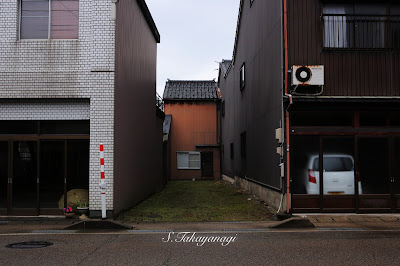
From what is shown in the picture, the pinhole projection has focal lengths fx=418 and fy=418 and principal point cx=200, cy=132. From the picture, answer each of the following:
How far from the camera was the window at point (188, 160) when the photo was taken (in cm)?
3066

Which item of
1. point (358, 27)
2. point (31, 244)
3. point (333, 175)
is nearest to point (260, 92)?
point (358, 27)

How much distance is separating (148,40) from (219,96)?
14.9m

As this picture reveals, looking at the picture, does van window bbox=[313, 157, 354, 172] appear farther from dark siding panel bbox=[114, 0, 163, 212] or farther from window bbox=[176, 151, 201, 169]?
window bbox=[176, 151, 201, 169]

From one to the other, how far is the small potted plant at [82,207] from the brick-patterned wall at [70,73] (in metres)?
0.35

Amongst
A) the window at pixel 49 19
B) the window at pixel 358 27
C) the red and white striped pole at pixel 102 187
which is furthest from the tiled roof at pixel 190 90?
the red and white striped pole at pixel 102 187

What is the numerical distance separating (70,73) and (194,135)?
19.7 metres

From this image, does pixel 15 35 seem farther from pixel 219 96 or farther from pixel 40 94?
pixel 219 96

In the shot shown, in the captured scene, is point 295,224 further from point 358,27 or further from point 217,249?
point 358,27

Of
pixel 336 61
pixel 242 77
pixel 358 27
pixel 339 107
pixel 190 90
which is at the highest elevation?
pixel 190 90

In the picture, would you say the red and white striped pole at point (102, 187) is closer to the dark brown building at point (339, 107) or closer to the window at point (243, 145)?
the dark brown building at point (339, 107)

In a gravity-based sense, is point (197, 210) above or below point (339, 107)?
below

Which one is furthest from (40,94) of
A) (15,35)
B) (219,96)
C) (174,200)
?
(219,96)

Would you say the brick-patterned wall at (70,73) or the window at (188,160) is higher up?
the brick-patterned wall at (70,73)

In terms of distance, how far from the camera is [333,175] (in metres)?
11.9
